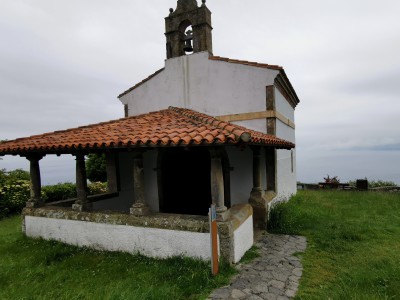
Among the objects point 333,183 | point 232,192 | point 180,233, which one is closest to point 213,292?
point 180,233

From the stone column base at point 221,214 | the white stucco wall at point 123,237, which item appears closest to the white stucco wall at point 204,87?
the stone column base at point 221,214

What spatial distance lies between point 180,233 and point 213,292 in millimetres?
1520

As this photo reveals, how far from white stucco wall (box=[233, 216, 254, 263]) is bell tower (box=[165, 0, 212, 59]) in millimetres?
6549

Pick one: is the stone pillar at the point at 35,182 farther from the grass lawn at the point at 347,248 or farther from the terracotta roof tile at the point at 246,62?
the grass lawn at the point at 347,248

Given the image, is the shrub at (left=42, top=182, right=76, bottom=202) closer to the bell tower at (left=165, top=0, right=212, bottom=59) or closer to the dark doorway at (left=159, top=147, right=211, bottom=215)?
the dark doorway at (left=159, top=147, right=211, bottom=215)

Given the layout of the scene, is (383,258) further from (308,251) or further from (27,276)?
(27,276)

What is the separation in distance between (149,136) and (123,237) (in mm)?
2591

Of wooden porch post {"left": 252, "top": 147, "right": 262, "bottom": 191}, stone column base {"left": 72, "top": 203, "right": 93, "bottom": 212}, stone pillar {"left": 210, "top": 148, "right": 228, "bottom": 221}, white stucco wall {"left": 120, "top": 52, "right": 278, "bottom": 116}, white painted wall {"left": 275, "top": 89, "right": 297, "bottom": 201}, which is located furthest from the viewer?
white painted wall {"left": 275, "top": 89, "right": 297, "bottom": 201}

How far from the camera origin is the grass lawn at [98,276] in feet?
14.8

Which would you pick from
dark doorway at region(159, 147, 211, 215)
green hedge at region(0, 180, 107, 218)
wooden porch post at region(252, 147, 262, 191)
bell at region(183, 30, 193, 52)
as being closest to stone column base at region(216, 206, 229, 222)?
wooden porch post at region(252, 147, 262, 191)

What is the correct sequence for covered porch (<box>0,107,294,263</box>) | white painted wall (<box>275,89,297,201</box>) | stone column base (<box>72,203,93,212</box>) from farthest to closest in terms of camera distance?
white painted wall (<box>275,89,297,201</box>)
stone column base (<box>72,203,93,212</box>)
covered porch (<box>0,107,294,263</box>)

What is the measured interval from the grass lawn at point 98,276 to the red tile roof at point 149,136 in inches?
96.8

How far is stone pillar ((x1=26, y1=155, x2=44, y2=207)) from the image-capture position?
25.5 feet

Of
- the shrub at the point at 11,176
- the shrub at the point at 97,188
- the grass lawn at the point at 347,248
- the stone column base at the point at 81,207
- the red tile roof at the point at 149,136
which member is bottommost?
the grass lawn at the point at 347,248
